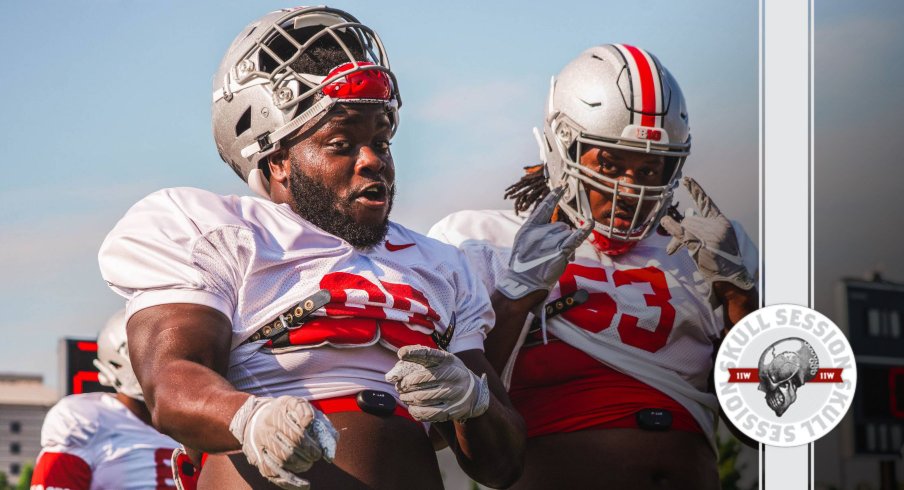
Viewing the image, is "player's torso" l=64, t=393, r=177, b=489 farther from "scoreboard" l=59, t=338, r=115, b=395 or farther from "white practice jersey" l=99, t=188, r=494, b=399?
"white practice jersey" l=99, t=188, r=494, b=399

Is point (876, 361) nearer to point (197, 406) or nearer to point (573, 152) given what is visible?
point (573, 152)

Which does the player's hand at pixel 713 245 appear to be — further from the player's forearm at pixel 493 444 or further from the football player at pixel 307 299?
the player's forearm at pixel 493 444

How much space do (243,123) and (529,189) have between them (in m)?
0.68

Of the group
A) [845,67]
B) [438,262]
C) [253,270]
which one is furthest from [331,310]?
[845,67]

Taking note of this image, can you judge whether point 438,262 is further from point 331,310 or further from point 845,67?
point 845,67

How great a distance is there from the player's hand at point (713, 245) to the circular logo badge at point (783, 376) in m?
0.08

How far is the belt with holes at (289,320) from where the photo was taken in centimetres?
181

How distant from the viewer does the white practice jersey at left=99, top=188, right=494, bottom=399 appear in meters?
1.75

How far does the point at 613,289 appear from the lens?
7.88ft

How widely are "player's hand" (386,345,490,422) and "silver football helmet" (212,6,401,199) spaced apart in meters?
0.46

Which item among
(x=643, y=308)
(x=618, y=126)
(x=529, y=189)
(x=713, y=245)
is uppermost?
(x=618, y=126)

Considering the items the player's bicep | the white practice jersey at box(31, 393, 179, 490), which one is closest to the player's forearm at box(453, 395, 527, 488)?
the player's bicep

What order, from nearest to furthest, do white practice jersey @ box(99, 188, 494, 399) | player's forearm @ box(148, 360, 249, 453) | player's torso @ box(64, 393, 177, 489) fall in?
player's forearm @ box(148, 360, 249, 453), white practice jersey @ box(99, 188, 494, 399), player's torso @ box(64, 393, 177, 489)

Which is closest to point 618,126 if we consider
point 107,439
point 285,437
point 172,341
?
point 172,341
